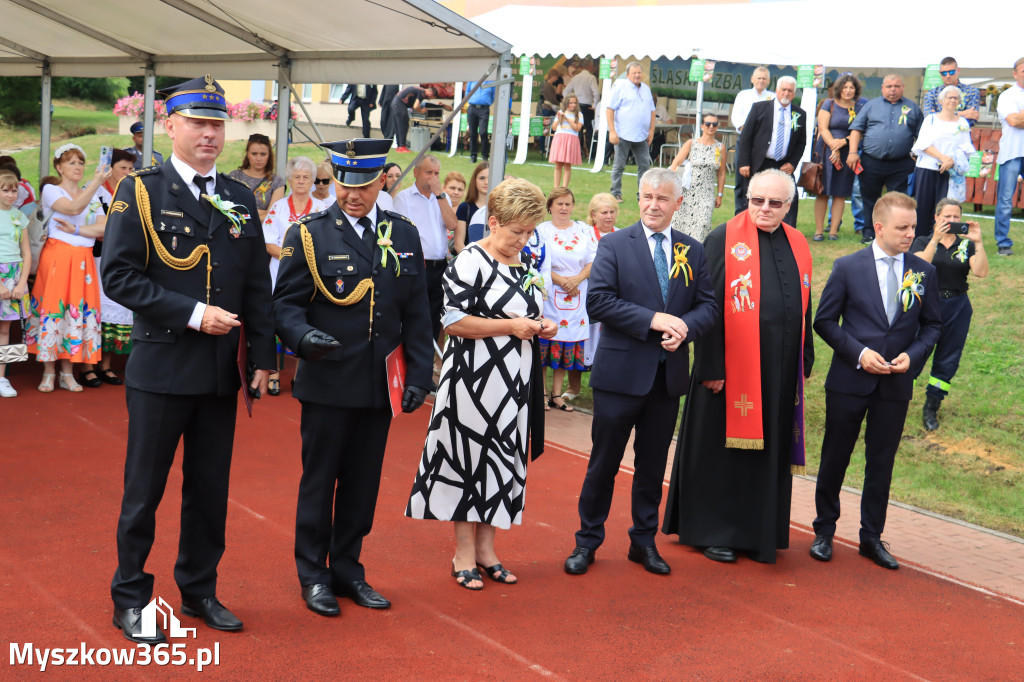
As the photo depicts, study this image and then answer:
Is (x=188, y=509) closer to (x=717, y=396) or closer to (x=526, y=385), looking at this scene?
(x=526, y=385)

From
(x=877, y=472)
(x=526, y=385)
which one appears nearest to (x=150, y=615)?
(x=526, y=385)

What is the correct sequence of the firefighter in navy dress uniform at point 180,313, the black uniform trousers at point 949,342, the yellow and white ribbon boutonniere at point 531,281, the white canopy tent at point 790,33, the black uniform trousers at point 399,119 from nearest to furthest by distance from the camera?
1. the firefighter in navy dress uniform at point 180,313
2. the yellow and white ribbon boutonniere at point 531,281
3. the black uniform trousers at point 949,342
4. the white canopy tent at point 790,33
5. the black uniform trousers at point 399,119

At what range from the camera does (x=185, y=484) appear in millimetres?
4008

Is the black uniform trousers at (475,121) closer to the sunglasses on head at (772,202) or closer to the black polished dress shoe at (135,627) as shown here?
the sunglasses on head at (772,202)

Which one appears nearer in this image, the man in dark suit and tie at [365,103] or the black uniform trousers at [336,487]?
the black uniform trousers at [336,487]

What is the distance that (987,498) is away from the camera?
7336mm

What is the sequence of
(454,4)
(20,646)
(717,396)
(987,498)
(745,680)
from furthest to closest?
(454,4) < (987,498) < (717,396) < (745,680) < (20,646)

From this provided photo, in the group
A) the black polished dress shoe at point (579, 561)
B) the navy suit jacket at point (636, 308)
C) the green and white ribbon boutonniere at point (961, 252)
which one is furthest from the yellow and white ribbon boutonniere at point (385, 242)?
the green and white ribbon boutonniere at point (961, 252)

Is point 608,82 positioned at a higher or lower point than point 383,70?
higher

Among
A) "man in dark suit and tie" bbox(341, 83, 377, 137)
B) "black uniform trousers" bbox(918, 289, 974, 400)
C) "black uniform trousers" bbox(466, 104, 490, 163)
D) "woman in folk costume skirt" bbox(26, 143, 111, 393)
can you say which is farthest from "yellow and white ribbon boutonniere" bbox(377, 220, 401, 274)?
"man in dark suit and tie" bbox(341, 83, 377, 137)

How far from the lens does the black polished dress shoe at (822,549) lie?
5.64m

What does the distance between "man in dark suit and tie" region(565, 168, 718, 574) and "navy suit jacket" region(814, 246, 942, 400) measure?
0.85 meters

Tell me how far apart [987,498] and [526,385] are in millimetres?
4294

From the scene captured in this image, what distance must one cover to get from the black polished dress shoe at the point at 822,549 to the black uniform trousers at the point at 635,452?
40.5 inches
